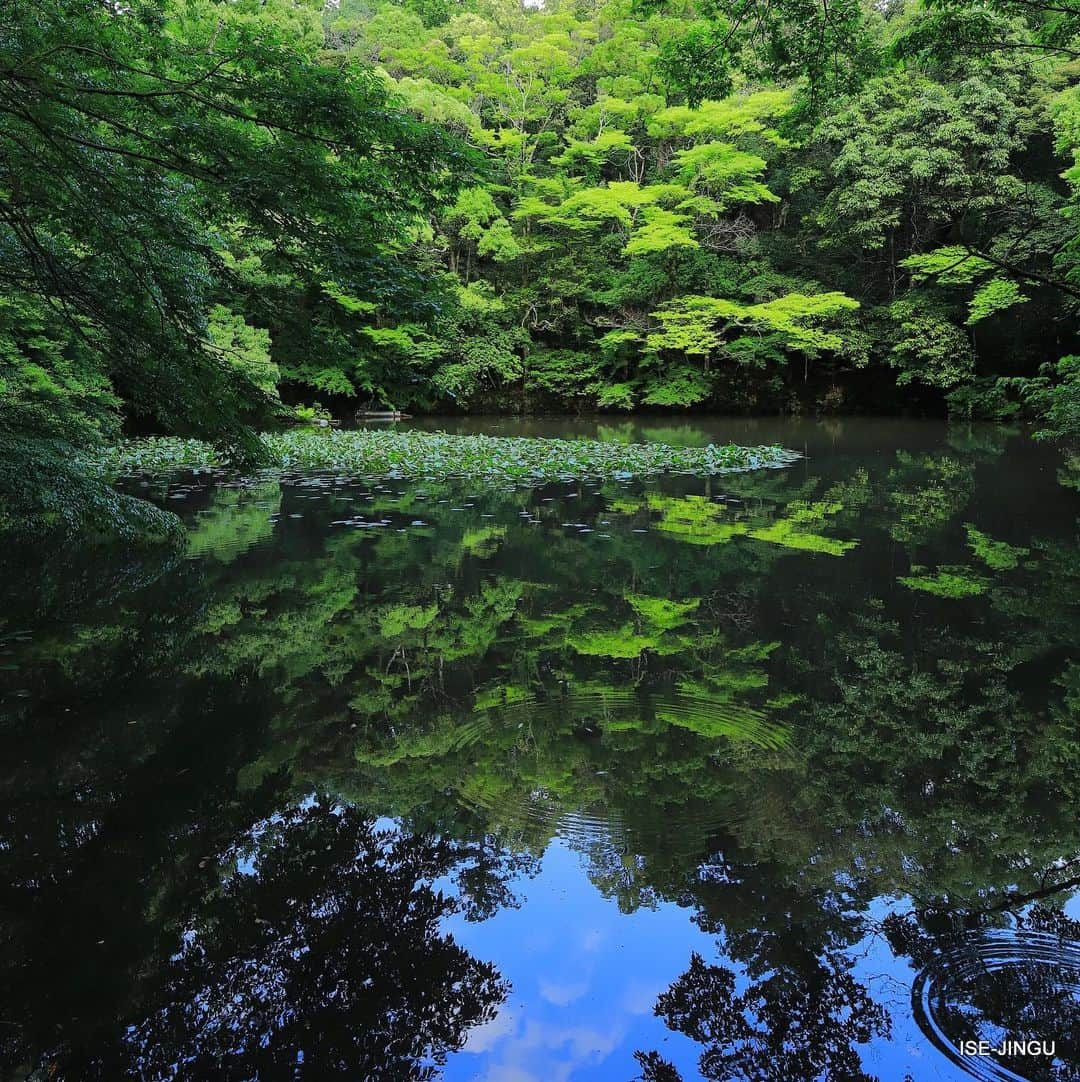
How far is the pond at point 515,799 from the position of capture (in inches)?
76.2

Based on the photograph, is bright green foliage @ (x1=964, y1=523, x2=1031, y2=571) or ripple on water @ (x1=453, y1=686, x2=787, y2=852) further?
bright green foliage @ (x1=964, y1=523, x2=1031, y2=571)

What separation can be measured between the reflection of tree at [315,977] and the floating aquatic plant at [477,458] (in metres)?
8.90

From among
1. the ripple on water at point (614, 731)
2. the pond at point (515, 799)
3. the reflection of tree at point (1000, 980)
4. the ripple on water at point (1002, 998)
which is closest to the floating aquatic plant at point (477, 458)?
the pond at point (515, 799)

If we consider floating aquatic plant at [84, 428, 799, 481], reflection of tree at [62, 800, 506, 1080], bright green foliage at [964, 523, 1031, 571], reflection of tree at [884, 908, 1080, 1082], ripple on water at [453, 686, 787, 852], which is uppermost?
reflection of tree at [884, 908, 1080, 1082]

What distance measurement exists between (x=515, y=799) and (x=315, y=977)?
3.41 ft

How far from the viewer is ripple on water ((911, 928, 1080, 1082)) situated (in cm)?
178

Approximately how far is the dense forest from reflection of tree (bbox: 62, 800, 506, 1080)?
2.81 meters

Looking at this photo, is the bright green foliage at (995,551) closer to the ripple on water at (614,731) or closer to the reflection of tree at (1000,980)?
the ripple on water at (614,731)

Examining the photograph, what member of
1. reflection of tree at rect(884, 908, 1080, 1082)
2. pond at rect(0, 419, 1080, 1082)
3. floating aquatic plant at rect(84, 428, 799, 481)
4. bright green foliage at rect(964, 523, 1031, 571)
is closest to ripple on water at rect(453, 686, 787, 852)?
pond at rect(0, 419, 1080, 1082)

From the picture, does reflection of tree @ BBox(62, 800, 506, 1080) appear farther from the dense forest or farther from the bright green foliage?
the bright green foliage

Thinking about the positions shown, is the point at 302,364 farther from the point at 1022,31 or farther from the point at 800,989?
the point at 800,989

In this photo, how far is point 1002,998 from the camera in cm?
194

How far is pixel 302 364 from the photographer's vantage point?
22.8m

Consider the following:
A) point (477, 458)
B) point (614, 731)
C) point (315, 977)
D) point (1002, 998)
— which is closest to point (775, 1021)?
point (1002, 998)
